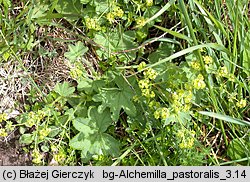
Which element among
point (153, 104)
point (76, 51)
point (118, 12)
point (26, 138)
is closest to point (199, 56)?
point (153, 104)

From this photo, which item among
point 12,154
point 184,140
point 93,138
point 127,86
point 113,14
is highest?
point 113,14

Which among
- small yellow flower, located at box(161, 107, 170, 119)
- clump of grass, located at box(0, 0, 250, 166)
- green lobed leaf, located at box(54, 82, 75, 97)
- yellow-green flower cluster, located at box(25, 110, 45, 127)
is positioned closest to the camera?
small yellow flower, located at box(161, 107, 170, 119)

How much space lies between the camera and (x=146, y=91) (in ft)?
6.02

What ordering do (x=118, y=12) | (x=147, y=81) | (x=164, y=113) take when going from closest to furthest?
1. (x=164, y=113)
2. (x=147, y=81)
3. (x=118, y=12)

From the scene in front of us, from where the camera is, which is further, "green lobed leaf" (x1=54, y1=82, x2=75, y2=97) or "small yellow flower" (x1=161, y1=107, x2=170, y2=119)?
"green lobed leaf" (x1=54, y1=82, x2=75, y2=97)

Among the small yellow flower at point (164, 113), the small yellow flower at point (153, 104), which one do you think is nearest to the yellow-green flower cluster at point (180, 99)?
the small yellow flower at point (164, 113)

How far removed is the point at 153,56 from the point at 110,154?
487 millimetres

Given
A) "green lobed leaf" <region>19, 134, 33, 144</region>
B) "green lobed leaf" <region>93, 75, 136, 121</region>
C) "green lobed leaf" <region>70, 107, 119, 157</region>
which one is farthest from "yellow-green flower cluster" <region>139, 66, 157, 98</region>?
"green lobed leaf" <region>19, 134, 33, 144</region>

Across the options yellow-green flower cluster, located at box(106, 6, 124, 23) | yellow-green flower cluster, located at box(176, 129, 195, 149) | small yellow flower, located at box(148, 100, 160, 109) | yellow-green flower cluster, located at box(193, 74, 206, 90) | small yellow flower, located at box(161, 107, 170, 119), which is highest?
yellow-green flower cluster, located at box(106, 6, 124, 23)

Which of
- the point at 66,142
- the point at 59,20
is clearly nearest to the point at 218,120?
the point at 66,142

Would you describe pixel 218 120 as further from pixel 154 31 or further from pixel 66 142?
pixel 66 142

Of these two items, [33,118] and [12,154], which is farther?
[12,154]

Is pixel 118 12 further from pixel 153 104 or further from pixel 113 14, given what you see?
pixel 153 104

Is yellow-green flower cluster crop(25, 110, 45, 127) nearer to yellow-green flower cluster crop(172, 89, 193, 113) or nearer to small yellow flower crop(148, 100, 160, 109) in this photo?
small yellow flower crop(148, 100, 160, 109)
